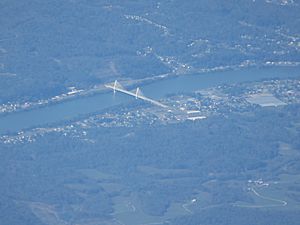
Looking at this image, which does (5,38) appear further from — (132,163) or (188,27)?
(132,163)

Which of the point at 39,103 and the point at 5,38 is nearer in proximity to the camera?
the point at 39,103

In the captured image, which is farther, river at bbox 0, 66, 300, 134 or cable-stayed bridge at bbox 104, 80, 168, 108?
cable-stayed bridge at bbox 104, 80, 168, 108

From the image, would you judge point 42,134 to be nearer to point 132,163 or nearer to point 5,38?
point 132,163

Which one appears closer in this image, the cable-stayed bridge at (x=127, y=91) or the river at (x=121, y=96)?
the river at (x=121, y=96)

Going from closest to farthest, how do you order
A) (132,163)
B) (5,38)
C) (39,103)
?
(132,163) → (39,103) → (5,38)

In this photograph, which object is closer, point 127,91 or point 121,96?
point 121,96

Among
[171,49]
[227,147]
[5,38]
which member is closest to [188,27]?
[171,49]

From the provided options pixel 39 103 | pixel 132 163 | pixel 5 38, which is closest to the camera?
pixel 132 163
